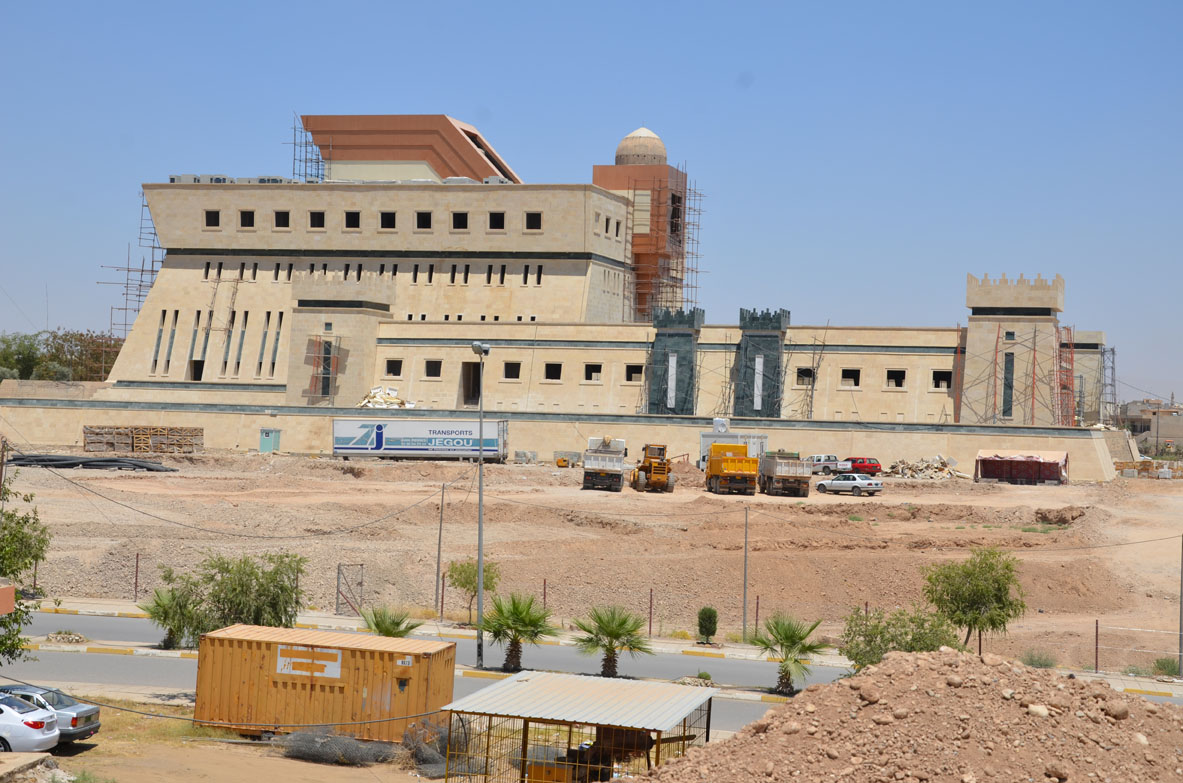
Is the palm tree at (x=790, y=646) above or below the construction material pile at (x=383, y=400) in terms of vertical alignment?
below

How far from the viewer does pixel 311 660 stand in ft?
75.4

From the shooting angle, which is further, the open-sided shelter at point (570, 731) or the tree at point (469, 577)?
the tree at point (469, 577)

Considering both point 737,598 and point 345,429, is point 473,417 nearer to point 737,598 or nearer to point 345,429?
point 345,429

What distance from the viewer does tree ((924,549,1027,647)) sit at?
97.5ft

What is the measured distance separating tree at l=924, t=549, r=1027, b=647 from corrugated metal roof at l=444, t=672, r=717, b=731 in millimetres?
11176

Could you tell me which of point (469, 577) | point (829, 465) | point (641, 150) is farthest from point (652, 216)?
point (469, 577)

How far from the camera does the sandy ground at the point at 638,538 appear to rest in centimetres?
3741

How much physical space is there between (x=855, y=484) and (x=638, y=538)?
13775 millimetres

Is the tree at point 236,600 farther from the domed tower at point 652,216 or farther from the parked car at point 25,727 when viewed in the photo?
the domed tower at point 652,216

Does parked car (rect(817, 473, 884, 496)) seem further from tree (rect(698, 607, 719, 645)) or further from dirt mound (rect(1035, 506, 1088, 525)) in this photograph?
tree (rect(698, 607, 719, 645))

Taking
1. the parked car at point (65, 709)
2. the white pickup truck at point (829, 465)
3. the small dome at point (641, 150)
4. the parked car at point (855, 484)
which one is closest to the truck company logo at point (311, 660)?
the parked car at point (65, 709)

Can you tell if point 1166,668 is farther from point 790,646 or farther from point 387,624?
point 387,624

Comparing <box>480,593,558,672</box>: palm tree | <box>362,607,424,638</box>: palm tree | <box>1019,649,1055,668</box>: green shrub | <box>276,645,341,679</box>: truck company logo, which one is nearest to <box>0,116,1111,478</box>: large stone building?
<box>1019,649,1055,668</box>: green shrub

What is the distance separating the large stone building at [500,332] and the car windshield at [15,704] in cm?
4496
